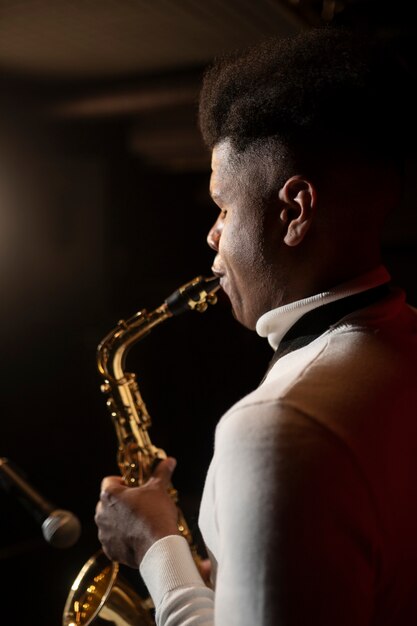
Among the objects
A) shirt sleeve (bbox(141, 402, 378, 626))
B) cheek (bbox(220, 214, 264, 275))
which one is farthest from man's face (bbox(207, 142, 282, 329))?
shirt sleeve (bbox(141, 402, 378, 626))

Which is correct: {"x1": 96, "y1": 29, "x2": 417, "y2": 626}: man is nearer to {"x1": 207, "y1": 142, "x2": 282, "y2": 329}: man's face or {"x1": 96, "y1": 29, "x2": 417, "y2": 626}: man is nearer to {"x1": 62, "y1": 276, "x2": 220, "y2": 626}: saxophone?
{"x1": 207, "y1": 142, "x2": 282, "y2": 329}: man's face

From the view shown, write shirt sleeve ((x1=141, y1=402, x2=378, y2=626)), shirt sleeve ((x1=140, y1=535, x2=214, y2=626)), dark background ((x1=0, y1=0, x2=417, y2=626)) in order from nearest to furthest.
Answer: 1. shirt sleeve ((x1=141, y1=402, x2=378, y2=626))
2. shirt sleeve ((x1=140, y1=535, x2=214, y2=626))
3. dark background ((x1=0, y1=0, x2=417, y2=626))

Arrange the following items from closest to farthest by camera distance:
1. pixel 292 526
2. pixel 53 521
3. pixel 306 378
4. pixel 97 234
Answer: pixel 292 526 → pixel 306 378 → pixel 53 521 → pixel 97 234

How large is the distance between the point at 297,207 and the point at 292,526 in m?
0.51

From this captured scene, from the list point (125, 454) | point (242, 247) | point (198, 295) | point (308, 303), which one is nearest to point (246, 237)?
point (242, 247)

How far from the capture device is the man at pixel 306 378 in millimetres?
882

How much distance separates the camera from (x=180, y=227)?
2791mm

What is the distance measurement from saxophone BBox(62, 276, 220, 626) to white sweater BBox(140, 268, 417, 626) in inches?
33.5

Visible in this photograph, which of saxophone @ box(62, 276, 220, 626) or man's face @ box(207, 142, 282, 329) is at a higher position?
man's face @ box(207, 142, 282, 329)

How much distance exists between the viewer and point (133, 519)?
1381 millimetres

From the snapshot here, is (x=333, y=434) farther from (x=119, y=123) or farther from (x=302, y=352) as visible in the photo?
(x=119, y=123)

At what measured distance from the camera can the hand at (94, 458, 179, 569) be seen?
133cm

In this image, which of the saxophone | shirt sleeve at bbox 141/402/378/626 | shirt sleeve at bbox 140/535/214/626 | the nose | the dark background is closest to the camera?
shirt sleeve at bbox 141/402/378/626

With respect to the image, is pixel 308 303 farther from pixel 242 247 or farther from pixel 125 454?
pixel 125 454
